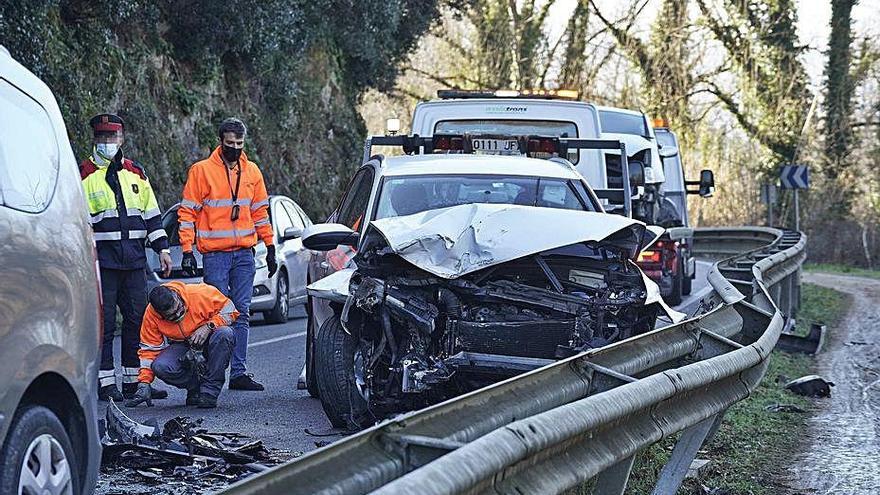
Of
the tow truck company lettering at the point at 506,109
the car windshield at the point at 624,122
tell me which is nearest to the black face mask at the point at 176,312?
the tow truck company lettering at the point at 506,109

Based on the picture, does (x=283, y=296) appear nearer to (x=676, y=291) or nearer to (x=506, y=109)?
(x=506, y=109)

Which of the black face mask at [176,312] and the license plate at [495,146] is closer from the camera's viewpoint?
the black face mask at [176,312]

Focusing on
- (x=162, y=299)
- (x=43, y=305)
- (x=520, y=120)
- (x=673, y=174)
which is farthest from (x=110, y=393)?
(x=673, y=174)

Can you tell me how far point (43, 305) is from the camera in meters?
5.08

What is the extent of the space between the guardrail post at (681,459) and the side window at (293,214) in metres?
12.2

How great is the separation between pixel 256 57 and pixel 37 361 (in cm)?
2207

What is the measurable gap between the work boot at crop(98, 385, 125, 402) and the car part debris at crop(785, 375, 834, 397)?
16.7 feet

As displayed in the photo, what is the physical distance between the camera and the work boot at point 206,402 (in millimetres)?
9664

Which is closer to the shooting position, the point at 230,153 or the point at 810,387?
the point at 230,153

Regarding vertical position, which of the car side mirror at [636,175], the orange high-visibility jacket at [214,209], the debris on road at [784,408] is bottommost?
the debris on road at [784,408]

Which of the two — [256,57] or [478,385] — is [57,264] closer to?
[478,385]

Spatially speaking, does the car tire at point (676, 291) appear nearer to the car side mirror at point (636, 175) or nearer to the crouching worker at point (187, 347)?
the car side mirror at point (636, 175)

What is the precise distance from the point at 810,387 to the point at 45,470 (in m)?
7.74

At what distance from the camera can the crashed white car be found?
7.94 m
